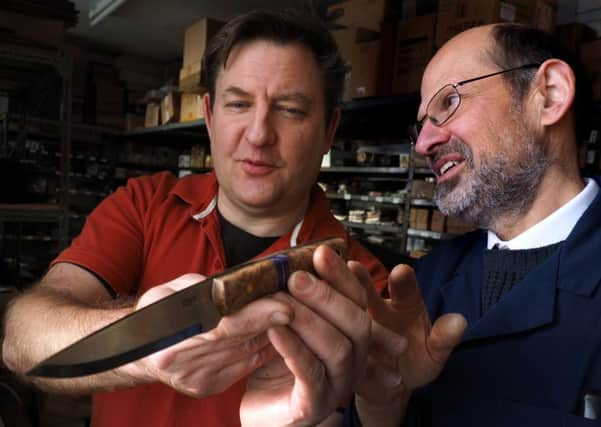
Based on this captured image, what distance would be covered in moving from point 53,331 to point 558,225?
1072 mm

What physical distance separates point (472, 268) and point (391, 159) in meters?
2.31

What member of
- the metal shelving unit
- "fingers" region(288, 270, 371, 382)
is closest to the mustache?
"fingers" region(288, 270, 371, 382)

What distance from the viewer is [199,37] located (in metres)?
3.46

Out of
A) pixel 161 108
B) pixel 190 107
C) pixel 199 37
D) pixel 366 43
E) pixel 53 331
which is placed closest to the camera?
pixel 53 331

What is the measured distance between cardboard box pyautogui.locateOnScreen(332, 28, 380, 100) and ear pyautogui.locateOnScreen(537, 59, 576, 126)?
4.85ft

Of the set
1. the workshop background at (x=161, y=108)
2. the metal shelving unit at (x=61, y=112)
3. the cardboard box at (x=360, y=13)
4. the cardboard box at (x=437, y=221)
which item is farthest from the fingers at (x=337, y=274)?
the metal shelving unit at (x=61, y=112)

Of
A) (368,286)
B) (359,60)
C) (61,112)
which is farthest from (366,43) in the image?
(368,286)

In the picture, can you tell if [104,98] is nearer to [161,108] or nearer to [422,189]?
[161,108]

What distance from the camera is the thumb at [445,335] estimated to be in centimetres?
67

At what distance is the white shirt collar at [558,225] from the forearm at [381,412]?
0.49m

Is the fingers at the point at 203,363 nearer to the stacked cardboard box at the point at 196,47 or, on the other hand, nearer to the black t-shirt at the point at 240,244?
the black t-shirt at the point at 240,244

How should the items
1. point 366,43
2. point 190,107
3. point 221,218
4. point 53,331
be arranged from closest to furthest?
point 53,331 → point 221,218 → point 366,43 → point 190,107

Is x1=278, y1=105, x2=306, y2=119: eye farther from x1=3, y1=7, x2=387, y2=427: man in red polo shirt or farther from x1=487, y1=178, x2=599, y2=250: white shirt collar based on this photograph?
x1=487, y1=178, x2=599, y2=250: white shirt collar

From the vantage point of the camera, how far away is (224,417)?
1041mm
